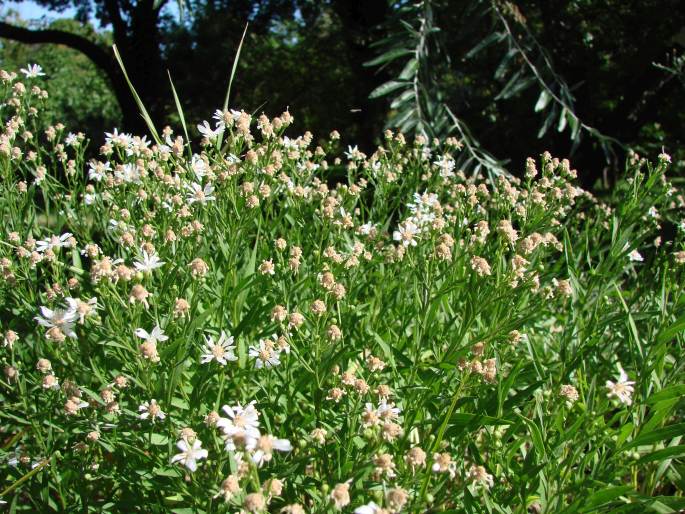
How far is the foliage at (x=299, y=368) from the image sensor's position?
1.49m

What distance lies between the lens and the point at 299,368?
6.77 feet

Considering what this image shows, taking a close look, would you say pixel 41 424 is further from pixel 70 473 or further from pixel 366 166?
pixel 366 166

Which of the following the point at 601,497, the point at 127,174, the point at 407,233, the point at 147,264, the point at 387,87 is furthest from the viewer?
the point at 387,87

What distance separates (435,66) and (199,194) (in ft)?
10.0

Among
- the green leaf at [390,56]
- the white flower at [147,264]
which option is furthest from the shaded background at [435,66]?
the white flower at [147,264]

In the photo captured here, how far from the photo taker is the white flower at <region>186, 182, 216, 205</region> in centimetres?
206

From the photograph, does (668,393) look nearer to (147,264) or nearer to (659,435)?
(659,435)

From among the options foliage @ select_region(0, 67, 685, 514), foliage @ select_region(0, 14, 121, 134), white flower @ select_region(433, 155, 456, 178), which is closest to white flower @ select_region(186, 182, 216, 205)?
foliage @ select_region(0, 67, 685, 514)

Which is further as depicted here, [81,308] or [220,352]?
[220,352]

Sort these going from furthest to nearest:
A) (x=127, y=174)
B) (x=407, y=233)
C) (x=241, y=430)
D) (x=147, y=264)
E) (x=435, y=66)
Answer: (x=435, y=66) < (x=127, y=174) < (x=407, y=233) < (x=147, y=264) < (x=241, y=430)

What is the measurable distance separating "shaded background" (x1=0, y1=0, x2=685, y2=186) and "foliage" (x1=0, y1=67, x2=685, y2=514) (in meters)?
1.64

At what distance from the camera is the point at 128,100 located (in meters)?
8.88

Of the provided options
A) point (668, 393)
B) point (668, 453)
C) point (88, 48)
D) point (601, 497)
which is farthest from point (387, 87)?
point (88, 48)

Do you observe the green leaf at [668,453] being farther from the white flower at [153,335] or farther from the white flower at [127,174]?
the white flower at [127,174]
